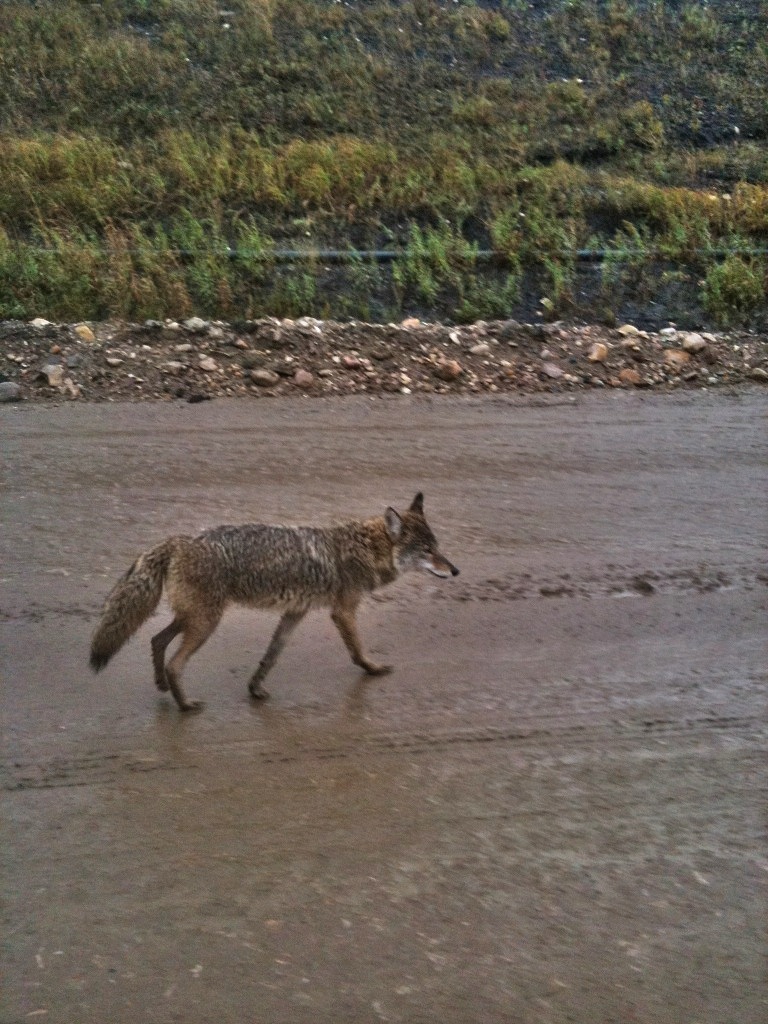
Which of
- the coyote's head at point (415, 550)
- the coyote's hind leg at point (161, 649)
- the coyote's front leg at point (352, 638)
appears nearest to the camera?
the coyote's hind leg at point (161, 649)

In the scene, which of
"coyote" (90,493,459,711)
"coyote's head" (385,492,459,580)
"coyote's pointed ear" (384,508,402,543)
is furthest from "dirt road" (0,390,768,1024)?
"coyote's pointed ear" (384,508,402,543)

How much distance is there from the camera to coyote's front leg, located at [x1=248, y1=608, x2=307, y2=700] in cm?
644

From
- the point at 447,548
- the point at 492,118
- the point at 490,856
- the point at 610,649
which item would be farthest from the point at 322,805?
the point at 492,118

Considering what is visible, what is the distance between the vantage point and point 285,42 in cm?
2506

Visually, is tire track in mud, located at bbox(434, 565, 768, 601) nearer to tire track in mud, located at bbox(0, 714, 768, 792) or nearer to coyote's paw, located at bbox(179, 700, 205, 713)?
tire track in mud, located at bbox(0, 714, 768, 792)

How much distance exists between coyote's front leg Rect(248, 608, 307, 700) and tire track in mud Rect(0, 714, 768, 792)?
52cm

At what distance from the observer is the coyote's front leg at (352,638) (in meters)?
6.70

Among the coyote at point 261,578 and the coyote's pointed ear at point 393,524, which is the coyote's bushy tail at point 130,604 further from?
the coyote's pointed ear at point 393,524

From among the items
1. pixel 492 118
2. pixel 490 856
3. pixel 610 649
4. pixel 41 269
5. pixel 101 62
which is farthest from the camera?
pixel 101 62

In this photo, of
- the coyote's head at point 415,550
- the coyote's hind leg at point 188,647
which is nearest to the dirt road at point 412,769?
the coyote's hind leg at point 188,647

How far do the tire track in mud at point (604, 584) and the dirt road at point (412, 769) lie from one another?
3 cm

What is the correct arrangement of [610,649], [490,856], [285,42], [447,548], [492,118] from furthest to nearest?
[285,42], [492,118], [447,548], [610,649], [490,856]

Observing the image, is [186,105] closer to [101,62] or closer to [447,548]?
[101,62]

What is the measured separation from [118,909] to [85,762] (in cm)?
118
